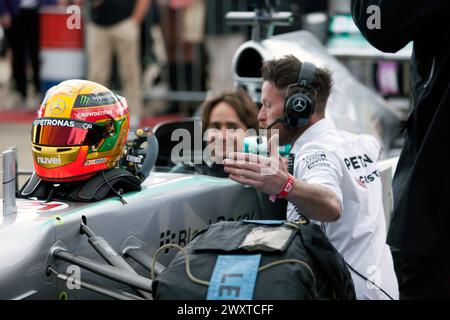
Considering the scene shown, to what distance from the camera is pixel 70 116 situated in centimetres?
295

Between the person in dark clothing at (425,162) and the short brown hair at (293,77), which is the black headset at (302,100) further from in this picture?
the person in dark clothing at (425,162)

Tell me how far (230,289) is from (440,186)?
673 millimetres

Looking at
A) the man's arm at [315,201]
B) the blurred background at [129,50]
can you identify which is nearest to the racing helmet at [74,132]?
the man's arm at [315,201]

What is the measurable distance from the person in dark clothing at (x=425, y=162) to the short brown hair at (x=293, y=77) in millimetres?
768

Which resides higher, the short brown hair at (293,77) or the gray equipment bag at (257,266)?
the short brown hair at (293,77)

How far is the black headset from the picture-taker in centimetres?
314

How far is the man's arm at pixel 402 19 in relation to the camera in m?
2.40

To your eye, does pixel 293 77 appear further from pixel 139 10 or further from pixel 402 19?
pixel 139 10

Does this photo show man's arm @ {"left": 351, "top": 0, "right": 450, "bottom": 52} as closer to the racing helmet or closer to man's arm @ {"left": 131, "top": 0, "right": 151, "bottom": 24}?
the racing helmet

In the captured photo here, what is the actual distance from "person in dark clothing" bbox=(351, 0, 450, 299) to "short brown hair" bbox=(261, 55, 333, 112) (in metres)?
0.77

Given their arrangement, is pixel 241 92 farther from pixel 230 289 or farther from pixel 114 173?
pixel 230 289

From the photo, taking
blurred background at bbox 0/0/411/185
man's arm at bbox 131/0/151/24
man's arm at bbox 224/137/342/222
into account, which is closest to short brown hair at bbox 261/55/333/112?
man's arm at bbox 224/137/342/222

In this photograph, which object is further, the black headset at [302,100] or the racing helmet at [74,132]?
the black headset at [302,100]

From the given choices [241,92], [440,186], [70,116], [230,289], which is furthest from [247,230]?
[241,92]
